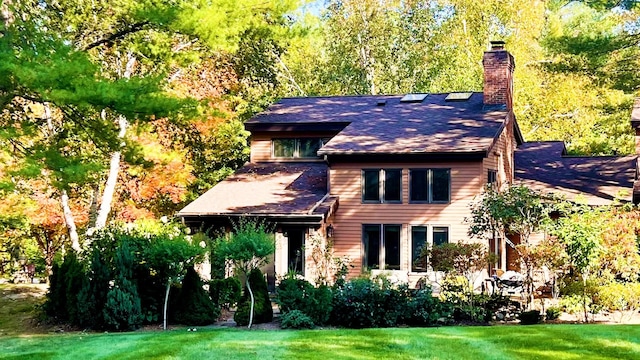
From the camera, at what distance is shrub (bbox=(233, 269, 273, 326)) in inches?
617

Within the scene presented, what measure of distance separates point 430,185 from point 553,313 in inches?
347

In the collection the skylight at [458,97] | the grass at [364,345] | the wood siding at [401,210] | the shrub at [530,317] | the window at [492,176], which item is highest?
the skylight at [458,97]

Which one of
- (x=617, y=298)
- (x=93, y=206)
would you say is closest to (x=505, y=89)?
(x=617, y=298)

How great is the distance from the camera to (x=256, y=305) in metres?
15.8

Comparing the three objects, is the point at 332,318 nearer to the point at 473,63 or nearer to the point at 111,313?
the point at 111,313

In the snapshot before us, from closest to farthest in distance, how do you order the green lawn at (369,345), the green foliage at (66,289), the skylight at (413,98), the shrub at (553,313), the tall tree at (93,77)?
1. the green lawn at (369,345)
2. the tall tree at (93,77)
3. the shrub at (553,313)
4. the green foliage at (66,289)
5. the skylight at (413,98)

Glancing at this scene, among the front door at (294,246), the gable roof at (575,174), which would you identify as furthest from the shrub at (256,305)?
the gable roof at (575,174)

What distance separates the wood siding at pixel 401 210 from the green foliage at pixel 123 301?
895cm

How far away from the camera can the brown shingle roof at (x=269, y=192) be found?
912 inches

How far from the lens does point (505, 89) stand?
25516 millimetres

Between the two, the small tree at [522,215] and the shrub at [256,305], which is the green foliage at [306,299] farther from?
the small tree at [522,215]

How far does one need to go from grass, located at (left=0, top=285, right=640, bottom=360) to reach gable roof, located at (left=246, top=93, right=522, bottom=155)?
11.0m

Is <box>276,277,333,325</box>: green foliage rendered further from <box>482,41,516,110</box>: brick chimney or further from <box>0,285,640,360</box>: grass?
<box>482,41,516,110</box>: brick chimney

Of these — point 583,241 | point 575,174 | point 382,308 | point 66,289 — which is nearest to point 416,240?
point 575,174
